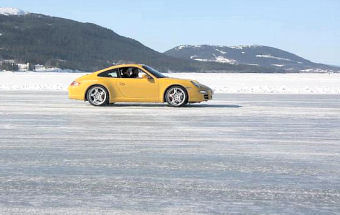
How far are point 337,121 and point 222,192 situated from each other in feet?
24.8

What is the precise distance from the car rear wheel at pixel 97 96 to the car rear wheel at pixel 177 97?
180cm

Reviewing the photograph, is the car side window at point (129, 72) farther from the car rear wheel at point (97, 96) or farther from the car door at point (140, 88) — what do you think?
the car rear wheel at point (97, 96)

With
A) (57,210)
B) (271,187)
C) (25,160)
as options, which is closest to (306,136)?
(271,187)

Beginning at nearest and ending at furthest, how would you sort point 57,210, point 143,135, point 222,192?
point 57,210, point 222,192, point 143,135

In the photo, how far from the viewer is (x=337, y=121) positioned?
38.7 feet

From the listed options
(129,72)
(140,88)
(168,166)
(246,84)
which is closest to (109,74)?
(129,72)

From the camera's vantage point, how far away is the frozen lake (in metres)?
4.56

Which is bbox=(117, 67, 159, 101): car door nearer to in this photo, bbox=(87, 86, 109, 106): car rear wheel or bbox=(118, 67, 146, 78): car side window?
bbox=(118, 67, 146, 78): car side window

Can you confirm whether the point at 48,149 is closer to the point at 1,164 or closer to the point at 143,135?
the point at 1,164

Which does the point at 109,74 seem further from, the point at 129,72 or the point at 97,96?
the point at 97,96

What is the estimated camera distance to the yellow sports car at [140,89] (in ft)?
50.7

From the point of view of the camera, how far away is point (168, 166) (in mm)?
6242

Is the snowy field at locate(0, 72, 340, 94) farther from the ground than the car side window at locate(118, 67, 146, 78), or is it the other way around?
the car side window at locate(118, 67, 146, 78)

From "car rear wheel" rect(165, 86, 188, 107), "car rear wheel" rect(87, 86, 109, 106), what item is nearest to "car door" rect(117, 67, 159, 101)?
"car rear wheel" rect(165, 86, 188, 107)
